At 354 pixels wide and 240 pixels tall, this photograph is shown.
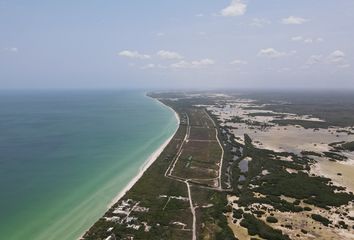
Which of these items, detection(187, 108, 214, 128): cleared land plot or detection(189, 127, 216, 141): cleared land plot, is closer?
detection(189, 127, 216, 141): cleared land plot

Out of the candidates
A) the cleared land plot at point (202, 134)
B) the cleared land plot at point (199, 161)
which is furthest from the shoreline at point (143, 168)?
the cleared land plot at point (202, 134)

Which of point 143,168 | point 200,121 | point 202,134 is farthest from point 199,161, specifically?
point 200,121

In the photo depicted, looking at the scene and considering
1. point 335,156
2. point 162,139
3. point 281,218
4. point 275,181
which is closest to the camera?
point 281,218

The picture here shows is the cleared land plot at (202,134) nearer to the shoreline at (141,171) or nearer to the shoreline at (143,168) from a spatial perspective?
the shoreline at (141,171)

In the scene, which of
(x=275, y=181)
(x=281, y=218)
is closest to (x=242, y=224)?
(x=281, y=218)

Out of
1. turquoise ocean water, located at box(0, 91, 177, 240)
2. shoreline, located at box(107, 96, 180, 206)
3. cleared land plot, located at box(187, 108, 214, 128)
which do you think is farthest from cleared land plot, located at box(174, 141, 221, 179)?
cleared land plot, located at box(187, 108, 214, 128)

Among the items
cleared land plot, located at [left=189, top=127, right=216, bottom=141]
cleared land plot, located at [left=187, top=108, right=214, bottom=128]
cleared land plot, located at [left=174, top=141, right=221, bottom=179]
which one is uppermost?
cleared land plot, located at [left=187, top=108, right=214, bottom=128]

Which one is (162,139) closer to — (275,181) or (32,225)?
(275,181)

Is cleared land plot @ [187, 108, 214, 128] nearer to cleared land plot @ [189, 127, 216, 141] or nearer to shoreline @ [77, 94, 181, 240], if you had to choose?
cleared land plot @ [189, 127, 216, 141]

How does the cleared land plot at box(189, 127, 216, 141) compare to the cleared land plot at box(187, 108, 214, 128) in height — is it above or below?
below

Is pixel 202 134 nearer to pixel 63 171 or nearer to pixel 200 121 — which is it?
pixel 200 121

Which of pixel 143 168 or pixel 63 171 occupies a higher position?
pixel 63 171
